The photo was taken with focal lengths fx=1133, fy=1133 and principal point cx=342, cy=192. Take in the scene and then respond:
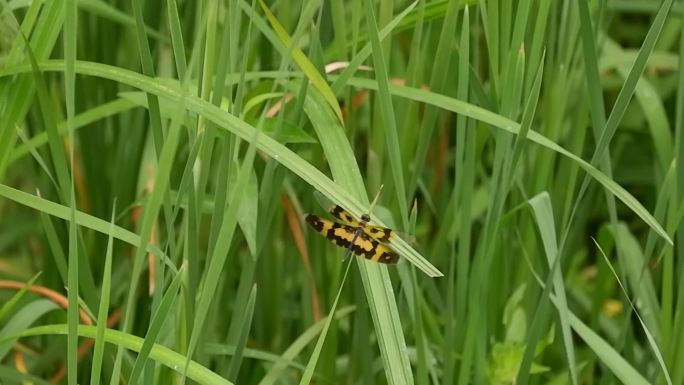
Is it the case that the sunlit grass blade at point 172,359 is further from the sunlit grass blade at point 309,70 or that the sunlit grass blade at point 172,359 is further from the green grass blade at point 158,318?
the sunlit grass blade at point 309,70

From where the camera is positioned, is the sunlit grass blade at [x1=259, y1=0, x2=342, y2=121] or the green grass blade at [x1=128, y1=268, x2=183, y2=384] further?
the sunlit grass blade at [x1=259, y1=0, x2=342, y2=121]

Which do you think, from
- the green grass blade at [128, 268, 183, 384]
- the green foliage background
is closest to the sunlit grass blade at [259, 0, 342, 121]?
the green foliage background

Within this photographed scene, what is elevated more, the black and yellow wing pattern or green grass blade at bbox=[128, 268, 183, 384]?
the black and yellow wing pattern

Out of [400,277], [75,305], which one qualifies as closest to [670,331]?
[400,277]

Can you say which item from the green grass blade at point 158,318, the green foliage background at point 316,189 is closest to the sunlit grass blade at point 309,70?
the green foliage background at point 316,189

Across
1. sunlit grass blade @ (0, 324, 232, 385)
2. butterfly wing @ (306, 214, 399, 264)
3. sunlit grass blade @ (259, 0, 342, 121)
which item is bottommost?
sunlit grass blade @ (0, 324, 232, 385)

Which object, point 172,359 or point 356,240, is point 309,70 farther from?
point 172,359

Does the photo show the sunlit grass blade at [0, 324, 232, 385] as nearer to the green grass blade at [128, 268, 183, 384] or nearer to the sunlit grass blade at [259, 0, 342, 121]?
the green grass blade at [128, 268, 183, 384]

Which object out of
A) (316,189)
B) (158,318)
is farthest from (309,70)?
(158,318)

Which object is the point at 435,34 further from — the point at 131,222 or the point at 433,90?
the point at 131,222
